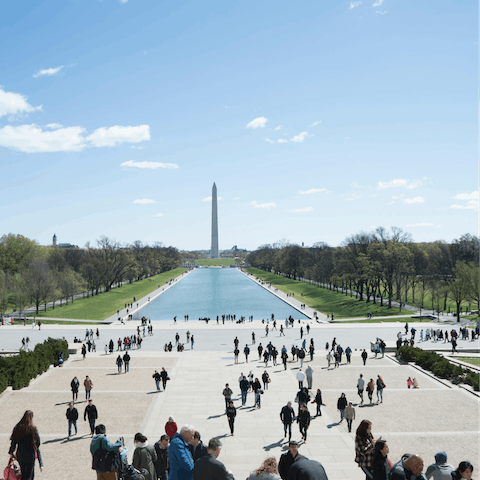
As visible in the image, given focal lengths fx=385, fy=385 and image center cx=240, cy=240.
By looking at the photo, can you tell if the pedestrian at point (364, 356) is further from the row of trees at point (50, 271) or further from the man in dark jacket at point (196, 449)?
the row of trees at point (50, 271)

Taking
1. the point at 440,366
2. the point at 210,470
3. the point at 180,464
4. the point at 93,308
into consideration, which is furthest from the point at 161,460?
the point at 93,308

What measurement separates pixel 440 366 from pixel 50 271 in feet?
191

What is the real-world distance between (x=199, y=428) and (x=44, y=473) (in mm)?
5495

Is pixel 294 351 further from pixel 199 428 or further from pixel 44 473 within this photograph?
pixel 44 473

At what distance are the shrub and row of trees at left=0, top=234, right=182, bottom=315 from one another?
50221mm

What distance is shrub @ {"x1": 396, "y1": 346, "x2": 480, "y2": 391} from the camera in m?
20.8

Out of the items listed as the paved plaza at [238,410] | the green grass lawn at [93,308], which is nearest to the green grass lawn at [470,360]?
the paved plaza at [238,410]

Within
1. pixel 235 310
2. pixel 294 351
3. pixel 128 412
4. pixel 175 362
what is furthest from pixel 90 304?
pixel 128 412

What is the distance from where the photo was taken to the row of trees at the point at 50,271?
57.2m

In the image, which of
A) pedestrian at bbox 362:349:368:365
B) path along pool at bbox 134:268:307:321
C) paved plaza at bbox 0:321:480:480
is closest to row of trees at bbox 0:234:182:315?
path along pool at bbox 134:268:307:321

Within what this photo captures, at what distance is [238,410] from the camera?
17094 mm

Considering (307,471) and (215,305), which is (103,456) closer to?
(307,471)

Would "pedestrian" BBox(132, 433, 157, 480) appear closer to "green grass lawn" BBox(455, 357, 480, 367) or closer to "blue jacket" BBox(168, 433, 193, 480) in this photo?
"blue jacket" BBox(168, 433, 193, 480)

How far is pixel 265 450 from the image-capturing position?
12930 millimetres
